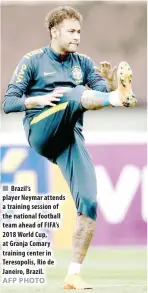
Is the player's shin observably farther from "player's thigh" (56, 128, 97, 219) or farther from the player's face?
the player's face

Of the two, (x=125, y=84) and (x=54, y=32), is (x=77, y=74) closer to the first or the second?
(x=54, y=32)

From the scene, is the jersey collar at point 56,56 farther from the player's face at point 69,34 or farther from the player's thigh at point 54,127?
the player's thigh at point 54,127

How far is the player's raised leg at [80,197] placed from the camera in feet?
20.2

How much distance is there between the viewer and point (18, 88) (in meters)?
6.15

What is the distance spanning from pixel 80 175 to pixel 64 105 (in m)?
0.44

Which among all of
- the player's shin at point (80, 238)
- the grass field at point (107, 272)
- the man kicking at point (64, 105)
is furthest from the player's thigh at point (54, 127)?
the grass field at point (107, 272)

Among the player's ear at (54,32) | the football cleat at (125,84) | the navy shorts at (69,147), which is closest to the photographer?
the football cleat at (125,84)

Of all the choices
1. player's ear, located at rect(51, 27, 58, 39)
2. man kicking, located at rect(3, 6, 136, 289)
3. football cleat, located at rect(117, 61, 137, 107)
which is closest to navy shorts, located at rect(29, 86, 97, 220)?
man kicking, located at rect(3, 6, 136, 289)

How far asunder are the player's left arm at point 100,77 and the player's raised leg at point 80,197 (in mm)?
364

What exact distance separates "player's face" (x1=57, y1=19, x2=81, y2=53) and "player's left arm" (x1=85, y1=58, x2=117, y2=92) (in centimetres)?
19

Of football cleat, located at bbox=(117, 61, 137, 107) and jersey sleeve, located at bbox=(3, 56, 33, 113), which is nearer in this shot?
football cleat, located at bbox=(117, 61, 137, 107)

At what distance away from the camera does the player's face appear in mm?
6203

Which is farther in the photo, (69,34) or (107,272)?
(107,272)

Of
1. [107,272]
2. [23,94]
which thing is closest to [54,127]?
[23,94]
